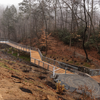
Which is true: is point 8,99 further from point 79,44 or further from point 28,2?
point 28,2

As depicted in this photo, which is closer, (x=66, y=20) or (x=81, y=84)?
(x=81, y=84)

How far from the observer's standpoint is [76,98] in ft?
16.4

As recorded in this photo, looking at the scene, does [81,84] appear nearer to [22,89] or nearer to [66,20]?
[22,89]

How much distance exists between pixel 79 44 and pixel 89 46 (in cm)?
274

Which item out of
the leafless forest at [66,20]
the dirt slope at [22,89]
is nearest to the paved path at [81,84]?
the dirt slope at [22,89]

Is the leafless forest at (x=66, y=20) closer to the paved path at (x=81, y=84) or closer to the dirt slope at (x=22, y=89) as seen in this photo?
the paved path at (x=81, y=84)

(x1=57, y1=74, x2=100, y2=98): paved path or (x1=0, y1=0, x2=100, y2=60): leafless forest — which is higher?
(x1=0, y1=0, x2=100, y2=60): leafless forest

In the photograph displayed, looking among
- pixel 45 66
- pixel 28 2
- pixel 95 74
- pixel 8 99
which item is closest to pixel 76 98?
pixel 8 99

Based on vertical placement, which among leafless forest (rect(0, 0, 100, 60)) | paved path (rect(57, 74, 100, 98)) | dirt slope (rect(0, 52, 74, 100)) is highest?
leafless forest (rect(0, 0, 100, 60))

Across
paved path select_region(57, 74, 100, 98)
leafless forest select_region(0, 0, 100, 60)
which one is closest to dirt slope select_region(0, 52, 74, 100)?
paved path select_region(57, 74, 100, 98)

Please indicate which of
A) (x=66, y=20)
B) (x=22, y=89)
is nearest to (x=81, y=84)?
(x=22, y=89)

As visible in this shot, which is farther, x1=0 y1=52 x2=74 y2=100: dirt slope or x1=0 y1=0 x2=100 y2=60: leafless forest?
x1=0 y1=0 x2=100 y2=60: leafless forest

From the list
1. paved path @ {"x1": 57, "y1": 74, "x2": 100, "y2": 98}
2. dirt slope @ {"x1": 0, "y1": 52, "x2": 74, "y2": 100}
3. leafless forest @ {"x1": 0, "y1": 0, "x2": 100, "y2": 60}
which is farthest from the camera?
leafless forest @ {"x1": 0, "y1": 0, "x2": 100, "y2": 60}

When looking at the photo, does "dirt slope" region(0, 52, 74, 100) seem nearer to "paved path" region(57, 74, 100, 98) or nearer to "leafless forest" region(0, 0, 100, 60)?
"paved path" region(57, 74, 100, 98)
